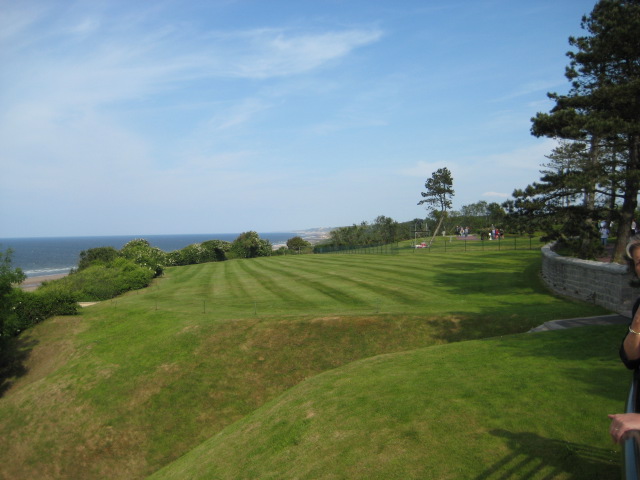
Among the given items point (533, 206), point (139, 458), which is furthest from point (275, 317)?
point (533, 206)

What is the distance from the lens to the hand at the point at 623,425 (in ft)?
8.73

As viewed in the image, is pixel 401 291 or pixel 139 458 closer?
pixel 139 458

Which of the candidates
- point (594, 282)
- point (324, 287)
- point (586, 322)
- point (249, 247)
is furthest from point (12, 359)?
point (249, 247)

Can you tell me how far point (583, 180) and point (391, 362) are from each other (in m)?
13.4

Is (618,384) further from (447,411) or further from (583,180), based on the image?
(583,180)

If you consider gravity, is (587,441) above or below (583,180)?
below

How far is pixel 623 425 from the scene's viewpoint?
2.71 metres

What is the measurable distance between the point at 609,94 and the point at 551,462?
18686 millimetres

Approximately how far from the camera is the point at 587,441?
269 inches

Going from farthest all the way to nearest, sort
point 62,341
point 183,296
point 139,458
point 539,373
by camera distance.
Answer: point 183,296 → point 62,341 → point 139,458 → point 539,373

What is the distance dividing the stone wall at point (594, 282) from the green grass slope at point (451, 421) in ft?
16.2

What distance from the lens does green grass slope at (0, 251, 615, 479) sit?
16594 millimetres

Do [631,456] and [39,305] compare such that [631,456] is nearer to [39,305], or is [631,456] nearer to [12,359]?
[12,359]

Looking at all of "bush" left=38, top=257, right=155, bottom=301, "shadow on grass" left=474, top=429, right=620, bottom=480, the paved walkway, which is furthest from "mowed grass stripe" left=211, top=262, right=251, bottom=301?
"shadow on grass" left=474, top=429, right=620, bottom=480
